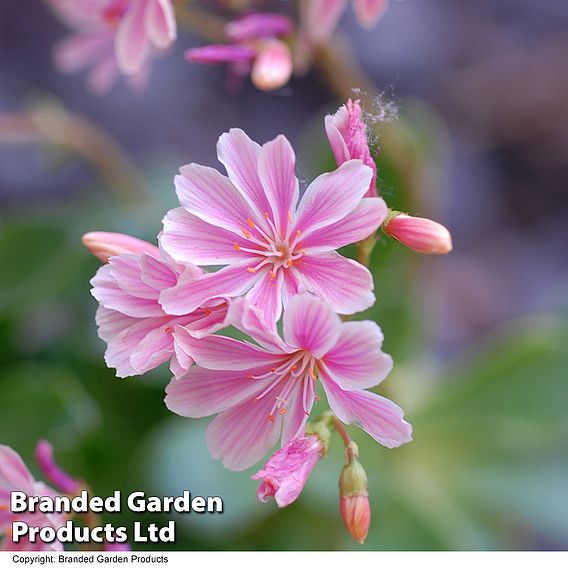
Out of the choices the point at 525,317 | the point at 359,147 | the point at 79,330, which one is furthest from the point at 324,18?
the point at 525,317

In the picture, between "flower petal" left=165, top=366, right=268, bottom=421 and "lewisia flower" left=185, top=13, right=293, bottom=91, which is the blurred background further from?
"flower petal" left=165, top=366, right=268, bottom=421

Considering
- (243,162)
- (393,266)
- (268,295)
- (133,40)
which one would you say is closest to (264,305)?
(268,295)

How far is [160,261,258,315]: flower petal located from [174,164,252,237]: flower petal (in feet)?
0.17

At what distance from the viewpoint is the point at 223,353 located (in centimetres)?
70

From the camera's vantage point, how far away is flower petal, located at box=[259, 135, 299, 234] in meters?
0.69

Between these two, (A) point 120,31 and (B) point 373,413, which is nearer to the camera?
(B) point 373,413

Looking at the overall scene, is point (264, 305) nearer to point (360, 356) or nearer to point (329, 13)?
point (360, 356)

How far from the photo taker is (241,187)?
72 cm

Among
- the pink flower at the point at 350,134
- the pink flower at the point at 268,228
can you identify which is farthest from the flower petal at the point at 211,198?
the pink flower at the point at 350,134

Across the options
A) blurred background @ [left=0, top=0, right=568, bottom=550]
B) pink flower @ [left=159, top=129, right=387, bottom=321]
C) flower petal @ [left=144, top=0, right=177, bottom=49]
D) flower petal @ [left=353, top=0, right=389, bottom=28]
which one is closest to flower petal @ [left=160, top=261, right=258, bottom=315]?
pink flower @ [left=159, top=129, right=387, bottom=321]

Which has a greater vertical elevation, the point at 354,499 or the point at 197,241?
the point at 197,241

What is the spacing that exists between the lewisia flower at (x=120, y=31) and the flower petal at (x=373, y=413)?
1.59ft

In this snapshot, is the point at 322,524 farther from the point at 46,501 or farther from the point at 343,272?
the point at 343,272

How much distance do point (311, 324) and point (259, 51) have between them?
0.48m
